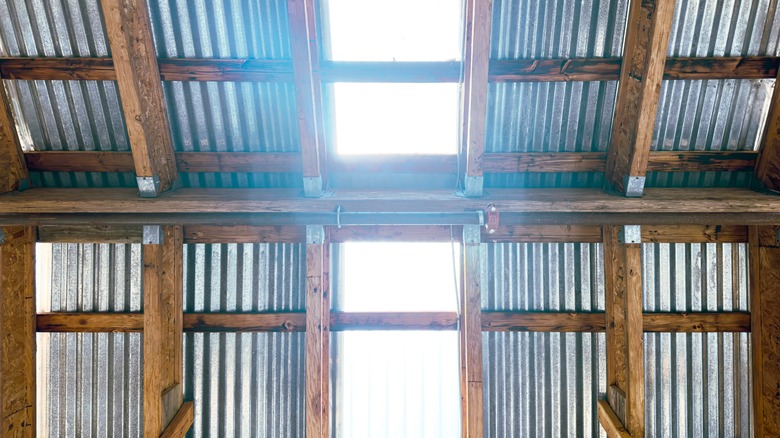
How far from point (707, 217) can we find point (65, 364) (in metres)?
6.61

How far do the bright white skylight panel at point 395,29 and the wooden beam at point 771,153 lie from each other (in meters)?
3.09

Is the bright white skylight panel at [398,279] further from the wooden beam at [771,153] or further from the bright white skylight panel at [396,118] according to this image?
the wooden beam at [771,153]

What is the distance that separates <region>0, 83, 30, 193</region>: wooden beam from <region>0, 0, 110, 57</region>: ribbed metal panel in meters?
0.49

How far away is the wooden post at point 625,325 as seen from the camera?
14.3 ft

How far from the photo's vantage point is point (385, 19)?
14.5 feet

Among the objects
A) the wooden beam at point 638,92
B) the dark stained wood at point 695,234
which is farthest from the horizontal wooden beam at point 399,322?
the wooden beam at point 638,92

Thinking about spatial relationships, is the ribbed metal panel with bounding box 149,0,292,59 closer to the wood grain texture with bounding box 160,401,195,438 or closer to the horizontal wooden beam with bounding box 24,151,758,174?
the horizontal wooden beam with bounding box 24,151,758,174

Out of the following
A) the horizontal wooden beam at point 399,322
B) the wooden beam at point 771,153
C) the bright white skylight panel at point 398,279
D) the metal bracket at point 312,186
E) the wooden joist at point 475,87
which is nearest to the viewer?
the wooden joist at point 475,87

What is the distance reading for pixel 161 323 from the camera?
4441 millimetres

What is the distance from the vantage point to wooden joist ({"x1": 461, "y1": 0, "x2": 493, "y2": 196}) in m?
3.62

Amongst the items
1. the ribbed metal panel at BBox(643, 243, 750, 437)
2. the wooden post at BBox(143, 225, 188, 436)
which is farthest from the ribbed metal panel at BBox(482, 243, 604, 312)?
the wooden post at BBox(143, 225, 188, 436)

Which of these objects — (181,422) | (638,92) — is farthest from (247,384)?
(638,92)

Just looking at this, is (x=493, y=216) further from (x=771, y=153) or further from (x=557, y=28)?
(x=771, y=153)

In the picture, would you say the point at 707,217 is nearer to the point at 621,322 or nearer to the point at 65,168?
the point at 621,322
